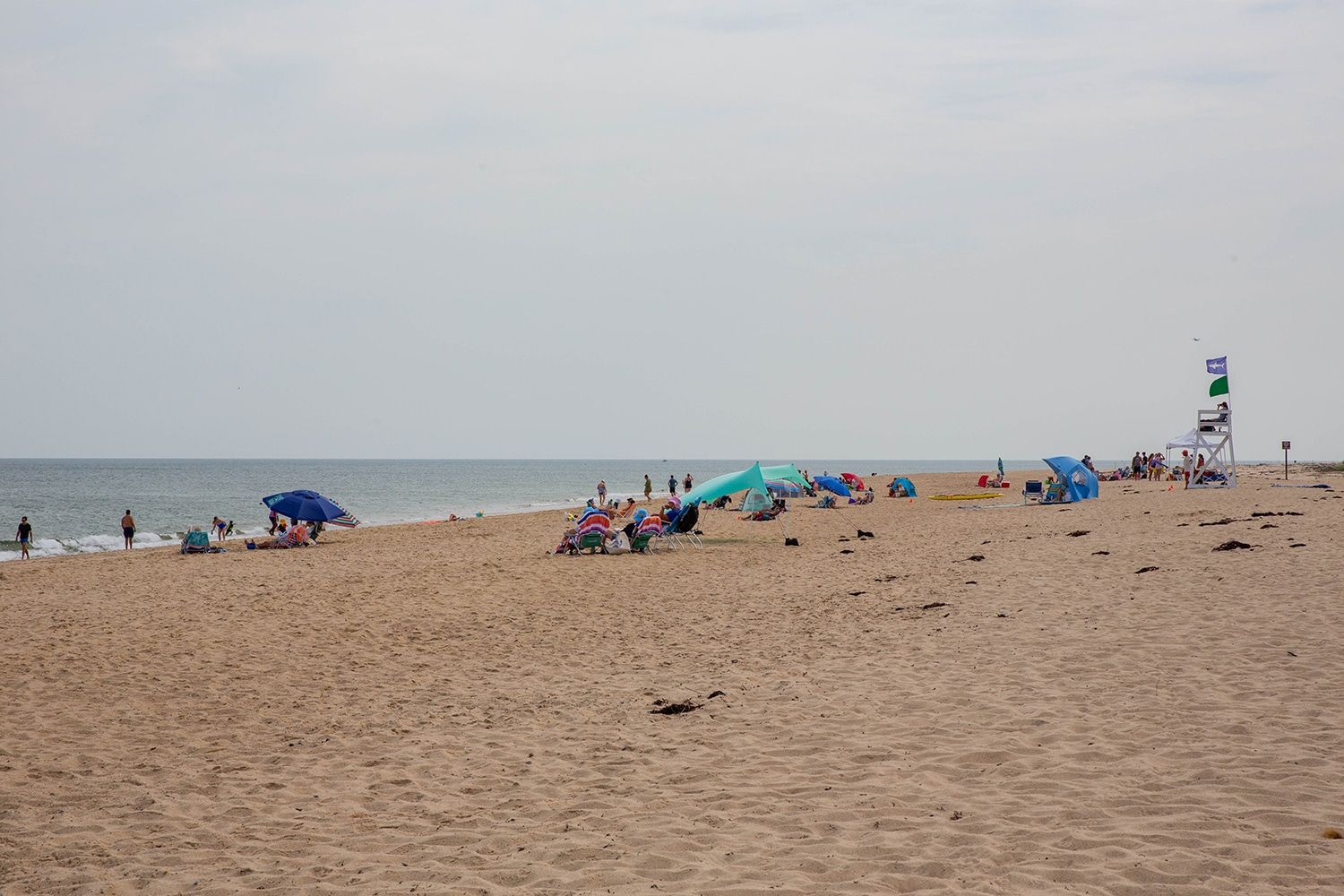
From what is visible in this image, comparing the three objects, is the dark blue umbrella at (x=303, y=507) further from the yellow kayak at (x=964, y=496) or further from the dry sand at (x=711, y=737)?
the yellow kayak at (x=964, y=496)

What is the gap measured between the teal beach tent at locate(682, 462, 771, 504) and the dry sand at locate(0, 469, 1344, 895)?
22.3ft

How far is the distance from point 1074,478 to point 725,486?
14.7 m

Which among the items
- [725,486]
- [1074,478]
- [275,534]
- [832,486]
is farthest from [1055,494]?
[275,534]

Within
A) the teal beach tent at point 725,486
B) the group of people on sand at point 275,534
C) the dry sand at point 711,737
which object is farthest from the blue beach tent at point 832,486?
the dry sand at point 711,737

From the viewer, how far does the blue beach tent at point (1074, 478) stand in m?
30.6

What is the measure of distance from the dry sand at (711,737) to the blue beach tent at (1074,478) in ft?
52.7

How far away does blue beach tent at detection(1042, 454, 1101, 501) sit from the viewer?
30562mm

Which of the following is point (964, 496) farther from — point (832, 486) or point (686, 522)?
point (686, 522)

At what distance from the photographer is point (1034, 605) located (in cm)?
1084

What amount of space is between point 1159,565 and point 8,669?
13.9m

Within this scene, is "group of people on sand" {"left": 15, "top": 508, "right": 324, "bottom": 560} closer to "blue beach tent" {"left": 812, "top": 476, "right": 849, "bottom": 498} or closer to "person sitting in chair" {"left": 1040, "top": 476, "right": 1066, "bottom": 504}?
"blue beach tent" {"left": 812, "top": 476, "right": 849, "bottom": 498}

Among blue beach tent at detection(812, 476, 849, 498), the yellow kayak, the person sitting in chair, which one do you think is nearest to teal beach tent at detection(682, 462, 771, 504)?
blue beach tent at detection(812, 476, 849, 498)

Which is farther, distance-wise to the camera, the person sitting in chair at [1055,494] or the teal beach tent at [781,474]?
the person sitting in chair at [1055,494]

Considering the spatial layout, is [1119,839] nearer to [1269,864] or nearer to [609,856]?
[1269,864]
